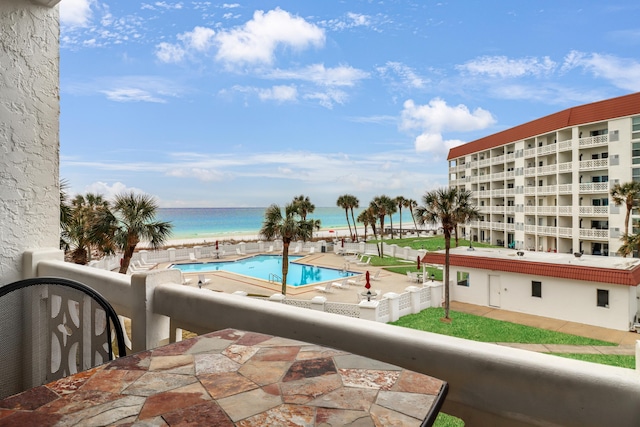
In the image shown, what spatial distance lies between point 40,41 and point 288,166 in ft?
440

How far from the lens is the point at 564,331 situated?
1496cm

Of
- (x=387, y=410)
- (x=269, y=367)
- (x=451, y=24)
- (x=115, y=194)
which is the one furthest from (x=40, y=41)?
(x=451, y=24)

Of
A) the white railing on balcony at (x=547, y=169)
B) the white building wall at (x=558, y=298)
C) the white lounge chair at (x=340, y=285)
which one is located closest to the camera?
the white building wall at (x=558, y=298)

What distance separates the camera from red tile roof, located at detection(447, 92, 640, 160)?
105 feet

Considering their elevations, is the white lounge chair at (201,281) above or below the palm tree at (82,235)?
below

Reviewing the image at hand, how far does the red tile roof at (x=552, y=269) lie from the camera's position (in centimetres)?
1485

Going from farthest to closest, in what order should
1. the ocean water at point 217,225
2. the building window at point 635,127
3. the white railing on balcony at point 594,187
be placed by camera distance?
1. the ocean water at point 217,225
2. the white railing on balcony at point 594,187
3. the building window at point 635,127

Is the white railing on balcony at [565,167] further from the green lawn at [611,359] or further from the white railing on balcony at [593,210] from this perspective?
the green lawn at [611,359]

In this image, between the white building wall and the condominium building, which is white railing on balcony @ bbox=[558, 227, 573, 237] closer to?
the condominium building

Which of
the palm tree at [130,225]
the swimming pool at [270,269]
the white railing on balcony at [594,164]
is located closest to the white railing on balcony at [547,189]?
the white railing on balcony at [594,164]

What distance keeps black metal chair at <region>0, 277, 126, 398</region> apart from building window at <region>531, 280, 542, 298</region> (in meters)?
19.2

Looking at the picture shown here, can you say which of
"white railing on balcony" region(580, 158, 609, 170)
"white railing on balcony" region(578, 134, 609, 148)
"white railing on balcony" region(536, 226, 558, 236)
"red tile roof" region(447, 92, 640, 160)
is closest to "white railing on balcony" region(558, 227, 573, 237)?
A: "white railing on balcony" region(536, 226, 558, 236)

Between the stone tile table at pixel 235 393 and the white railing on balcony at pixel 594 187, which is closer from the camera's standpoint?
the stone tile table at pixel 235 393

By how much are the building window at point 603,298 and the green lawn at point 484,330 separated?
7.48 ft
